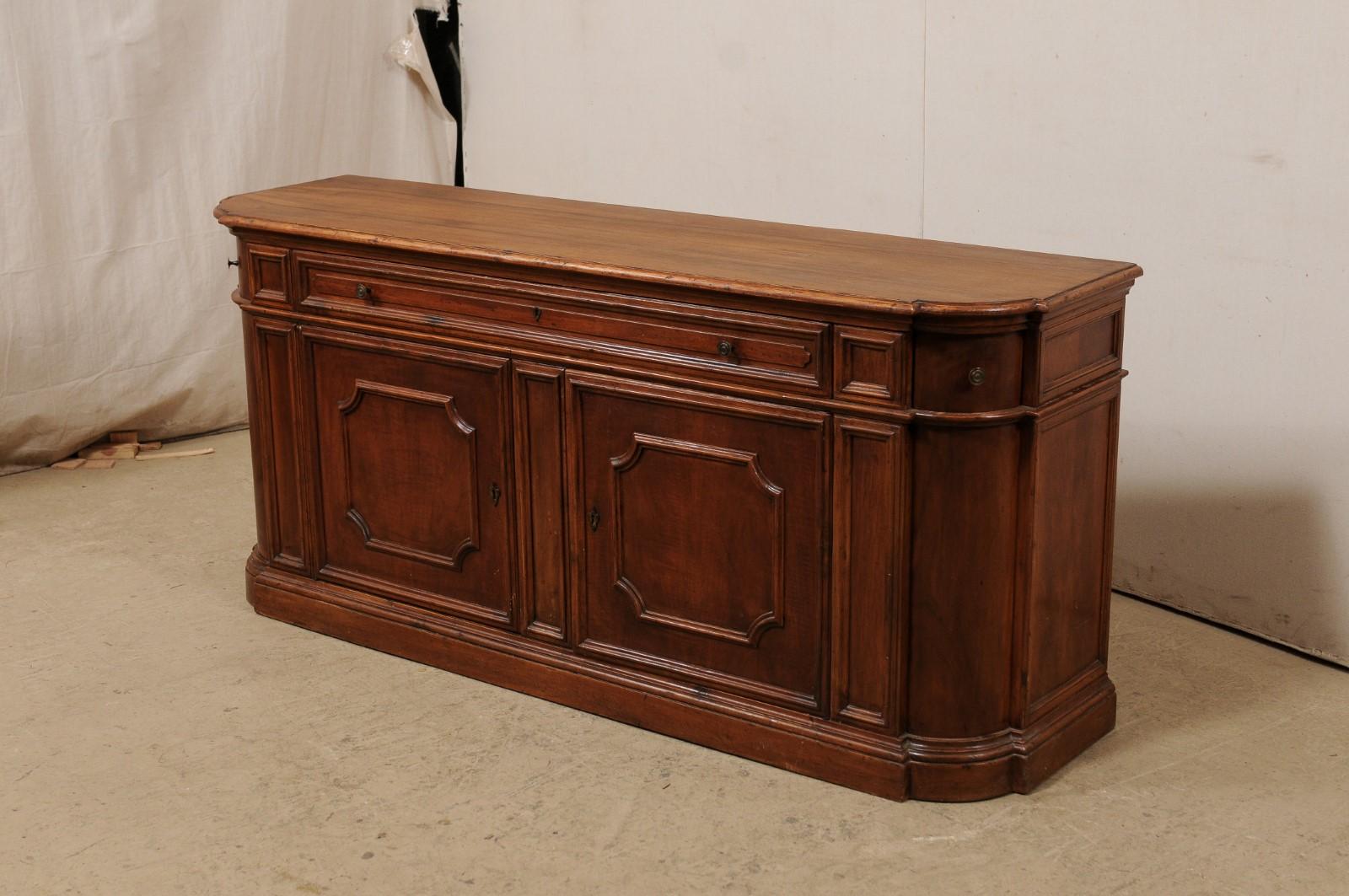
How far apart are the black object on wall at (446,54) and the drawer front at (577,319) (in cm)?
227

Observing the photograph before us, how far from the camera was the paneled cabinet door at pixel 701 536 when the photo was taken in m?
3.03

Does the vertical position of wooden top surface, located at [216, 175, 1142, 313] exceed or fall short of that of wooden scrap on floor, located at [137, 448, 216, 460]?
it exceeds it

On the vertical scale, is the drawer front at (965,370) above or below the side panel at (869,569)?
above

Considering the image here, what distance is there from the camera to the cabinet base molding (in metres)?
2.99

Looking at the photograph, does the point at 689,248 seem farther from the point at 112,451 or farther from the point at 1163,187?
the point at 112,451

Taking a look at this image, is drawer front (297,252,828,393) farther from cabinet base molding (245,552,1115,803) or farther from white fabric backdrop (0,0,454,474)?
white fabric backdrop (0,0,454,474)

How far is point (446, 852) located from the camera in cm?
284

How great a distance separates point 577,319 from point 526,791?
94 cm

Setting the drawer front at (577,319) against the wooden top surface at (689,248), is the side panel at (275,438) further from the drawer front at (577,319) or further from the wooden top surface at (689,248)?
the wooden top surface at (689,248)

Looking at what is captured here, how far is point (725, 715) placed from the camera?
3180 millimetres

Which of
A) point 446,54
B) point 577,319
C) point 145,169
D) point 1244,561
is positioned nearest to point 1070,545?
point 1244,561

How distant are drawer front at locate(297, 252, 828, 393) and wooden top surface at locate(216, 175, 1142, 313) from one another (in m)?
0.07

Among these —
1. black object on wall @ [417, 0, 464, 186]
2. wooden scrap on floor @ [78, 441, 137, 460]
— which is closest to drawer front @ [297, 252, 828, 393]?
wooden scrap on floor @ [78, 441, 137, 460]

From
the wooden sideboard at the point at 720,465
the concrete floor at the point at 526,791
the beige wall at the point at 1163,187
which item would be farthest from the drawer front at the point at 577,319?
the beige wall at the point at 1163,187
